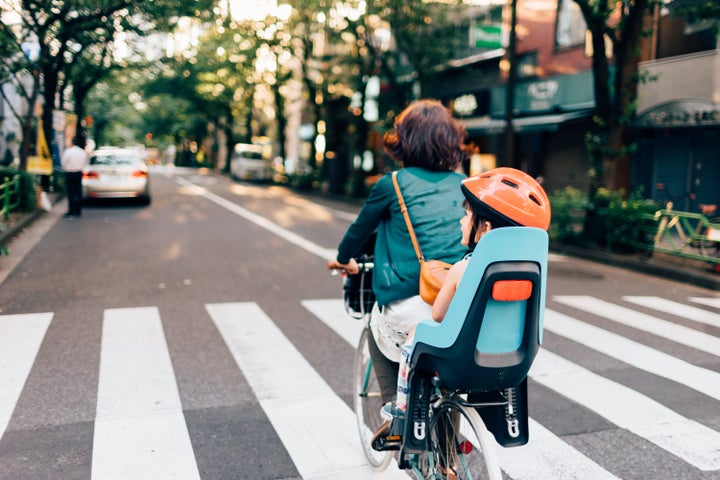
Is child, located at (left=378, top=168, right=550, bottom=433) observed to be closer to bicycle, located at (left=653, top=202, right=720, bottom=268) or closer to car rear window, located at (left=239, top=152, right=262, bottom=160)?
bicycle, located at (left=653, top=202, right=720, bottom=268)

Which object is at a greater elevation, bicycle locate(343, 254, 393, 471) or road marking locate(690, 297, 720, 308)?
bicycle locate(343, 254, 393, 471)

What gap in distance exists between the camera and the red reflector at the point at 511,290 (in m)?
2.38

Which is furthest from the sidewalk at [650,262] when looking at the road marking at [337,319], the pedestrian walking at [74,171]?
the road marking at [337,319]

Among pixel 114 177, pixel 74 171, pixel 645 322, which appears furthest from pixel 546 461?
pixel 114 177

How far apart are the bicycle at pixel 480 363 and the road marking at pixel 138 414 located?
4.74ft

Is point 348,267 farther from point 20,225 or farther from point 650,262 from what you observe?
point 20,225

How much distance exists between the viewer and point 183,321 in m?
7.02

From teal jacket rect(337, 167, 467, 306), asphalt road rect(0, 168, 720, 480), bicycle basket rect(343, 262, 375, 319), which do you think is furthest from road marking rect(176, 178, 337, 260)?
teal jacket rect(337, 167, 467, 306)

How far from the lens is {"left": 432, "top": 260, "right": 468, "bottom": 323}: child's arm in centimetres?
255

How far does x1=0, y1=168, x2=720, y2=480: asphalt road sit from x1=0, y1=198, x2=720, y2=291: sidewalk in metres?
0.40

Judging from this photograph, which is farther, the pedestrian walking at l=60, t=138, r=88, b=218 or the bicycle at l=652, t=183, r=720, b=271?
the pedestrian walking at l=60, t=138, r=88, b=218

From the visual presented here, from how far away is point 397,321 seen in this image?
303 centimetres

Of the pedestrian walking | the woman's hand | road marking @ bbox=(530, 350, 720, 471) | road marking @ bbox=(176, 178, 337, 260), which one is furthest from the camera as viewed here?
the pedestrian walking

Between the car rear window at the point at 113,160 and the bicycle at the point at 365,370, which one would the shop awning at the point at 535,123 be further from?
the bicycle at the point at 365,370
